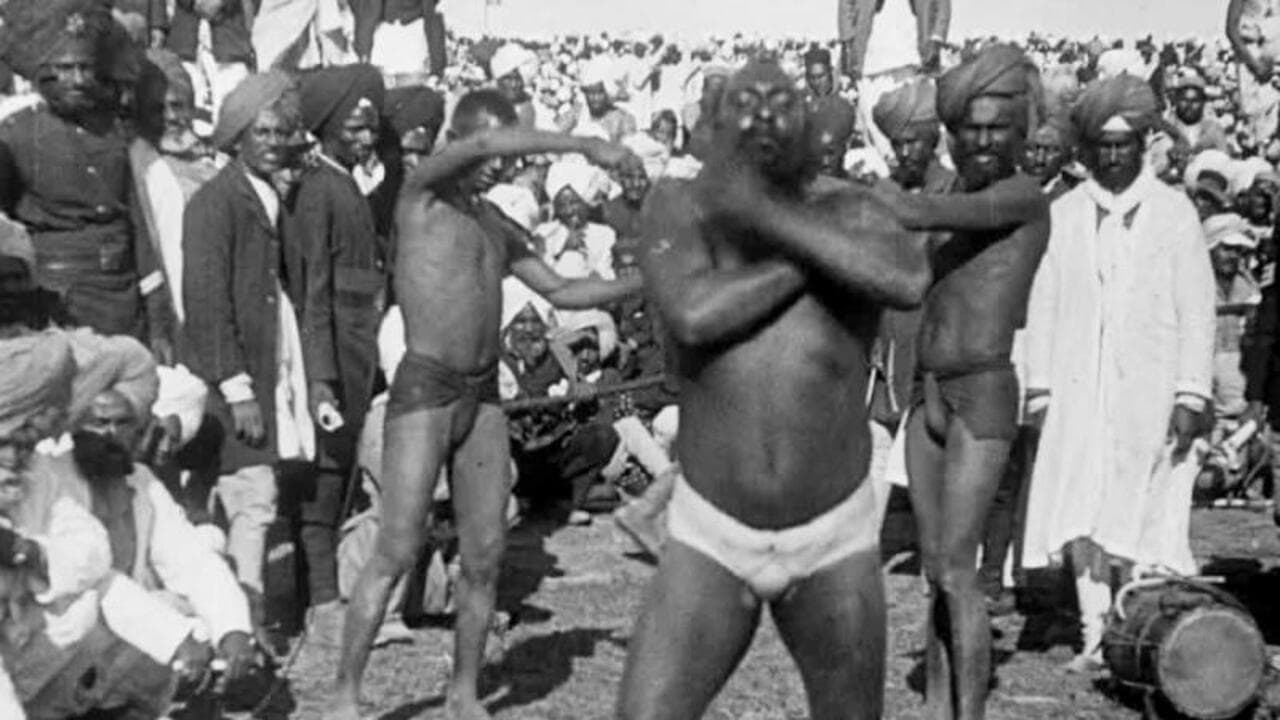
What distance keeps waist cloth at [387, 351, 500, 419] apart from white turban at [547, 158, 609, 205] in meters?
8.15

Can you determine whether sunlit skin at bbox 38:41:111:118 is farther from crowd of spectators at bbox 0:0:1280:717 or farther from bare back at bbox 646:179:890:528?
bare back at bbox 646:179:890:528

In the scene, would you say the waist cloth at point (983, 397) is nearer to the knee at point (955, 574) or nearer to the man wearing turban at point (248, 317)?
the knee at point (955, 574)

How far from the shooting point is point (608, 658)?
8.95m

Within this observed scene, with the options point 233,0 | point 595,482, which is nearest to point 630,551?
point 595,482

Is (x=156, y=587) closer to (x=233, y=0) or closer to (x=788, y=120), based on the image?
(x=788, y=120)

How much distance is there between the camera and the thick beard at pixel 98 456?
682cm

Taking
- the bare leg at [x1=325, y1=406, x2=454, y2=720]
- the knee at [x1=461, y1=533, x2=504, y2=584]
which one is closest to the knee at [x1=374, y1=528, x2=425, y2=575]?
the bare leg at [x1=325, y1=406, x2=454, y2=720]

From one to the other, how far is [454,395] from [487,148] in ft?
2.88

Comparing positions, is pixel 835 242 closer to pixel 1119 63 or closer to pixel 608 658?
pixel 608 658

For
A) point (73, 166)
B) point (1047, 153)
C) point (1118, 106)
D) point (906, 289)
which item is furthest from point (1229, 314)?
point (906, 289)

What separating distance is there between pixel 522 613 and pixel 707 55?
15.0 m

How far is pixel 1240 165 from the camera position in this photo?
53.6 ft

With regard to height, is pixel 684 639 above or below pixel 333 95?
below

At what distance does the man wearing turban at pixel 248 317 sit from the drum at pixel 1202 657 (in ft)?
10.6
